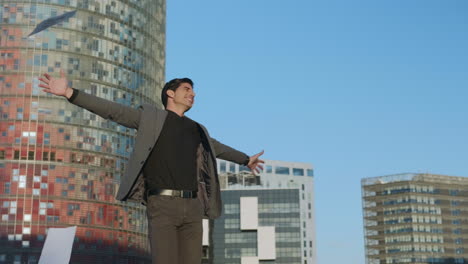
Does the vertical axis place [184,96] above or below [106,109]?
above

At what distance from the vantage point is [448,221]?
596 ft

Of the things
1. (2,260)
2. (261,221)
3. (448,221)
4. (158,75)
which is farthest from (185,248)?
(448,221)

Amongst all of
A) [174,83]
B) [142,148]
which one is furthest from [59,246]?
[142,148]

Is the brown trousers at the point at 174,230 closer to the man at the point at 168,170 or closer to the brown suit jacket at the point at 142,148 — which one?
the man at the point at 168,170

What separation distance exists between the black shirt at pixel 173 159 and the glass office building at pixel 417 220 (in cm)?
17702

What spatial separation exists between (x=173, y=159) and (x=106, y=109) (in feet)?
2.97

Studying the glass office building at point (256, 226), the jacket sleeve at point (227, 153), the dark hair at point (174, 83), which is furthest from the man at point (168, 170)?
the glass office building at point (256, 226)

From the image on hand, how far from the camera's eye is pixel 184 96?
26.1 ft

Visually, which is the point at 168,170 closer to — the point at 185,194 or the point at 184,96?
the point at 185,194

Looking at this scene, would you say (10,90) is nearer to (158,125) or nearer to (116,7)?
(116,7)

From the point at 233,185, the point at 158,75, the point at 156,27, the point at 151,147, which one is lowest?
the point at 151,147

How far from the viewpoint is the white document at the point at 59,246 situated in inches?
832

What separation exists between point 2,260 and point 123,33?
37.6 metres

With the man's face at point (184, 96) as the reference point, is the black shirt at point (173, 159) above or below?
below
